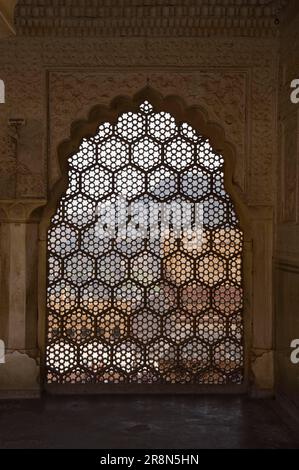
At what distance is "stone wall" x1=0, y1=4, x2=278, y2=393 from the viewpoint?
509 centimetres

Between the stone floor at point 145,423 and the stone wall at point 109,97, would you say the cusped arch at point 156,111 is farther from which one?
the stone floor at point 145,423

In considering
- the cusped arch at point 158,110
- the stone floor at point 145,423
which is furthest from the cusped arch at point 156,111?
the stone floor at point 145,423

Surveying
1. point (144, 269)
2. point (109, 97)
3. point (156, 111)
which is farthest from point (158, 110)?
point (144, 269)

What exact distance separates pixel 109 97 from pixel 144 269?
1419mm

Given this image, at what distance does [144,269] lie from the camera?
5.41m

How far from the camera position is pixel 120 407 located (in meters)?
4.84

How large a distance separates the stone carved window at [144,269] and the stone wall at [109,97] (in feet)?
0.99

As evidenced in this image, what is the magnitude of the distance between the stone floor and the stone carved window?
1.10 ft
